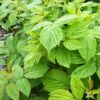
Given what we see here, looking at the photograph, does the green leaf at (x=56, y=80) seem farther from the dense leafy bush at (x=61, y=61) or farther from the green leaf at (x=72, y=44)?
the green leaf at (x=72, y=44)

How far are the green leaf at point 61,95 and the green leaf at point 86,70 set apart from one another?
4.5 inches

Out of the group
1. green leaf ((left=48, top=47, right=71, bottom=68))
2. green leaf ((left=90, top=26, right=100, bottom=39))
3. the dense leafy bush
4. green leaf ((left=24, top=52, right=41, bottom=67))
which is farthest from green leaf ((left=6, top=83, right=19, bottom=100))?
green leaf ((left=90, top=26, right=100, bottom=39))

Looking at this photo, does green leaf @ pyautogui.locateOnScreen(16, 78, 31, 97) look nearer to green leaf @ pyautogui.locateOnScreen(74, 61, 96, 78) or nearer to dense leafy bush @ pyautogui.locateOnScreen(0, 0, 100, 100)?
dense leafy bush @ pyautogui.locateOnScreen(0, 0, 100, 100)

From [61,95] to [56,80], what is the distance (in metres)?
0.15

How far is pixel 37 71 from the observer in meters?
1.49

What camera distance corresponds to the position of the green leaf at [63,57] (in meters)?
1.40

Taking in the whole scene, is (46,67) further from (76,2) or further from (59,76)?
(76,2)

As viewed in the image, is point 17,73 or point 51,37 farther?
point 17,73

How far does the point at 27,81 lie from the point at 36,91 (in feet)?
0.88

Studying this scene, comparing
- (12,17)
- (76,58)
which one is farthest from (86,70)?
(12,17)

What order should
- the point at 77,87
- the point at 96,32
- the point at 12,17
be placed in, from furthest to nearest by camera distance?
the point at 12,17 → the point at 96,32 → the point at 77,87

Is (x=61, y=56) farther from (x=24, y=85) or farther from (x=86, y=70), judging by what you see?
(x=24, y=85)

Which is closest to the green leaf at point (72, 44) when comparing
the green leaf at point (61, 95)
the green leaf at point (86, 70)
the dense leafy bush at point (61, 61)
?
the dense leafy bush at point (61, 61)

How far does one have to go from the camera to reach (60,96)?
135cm
